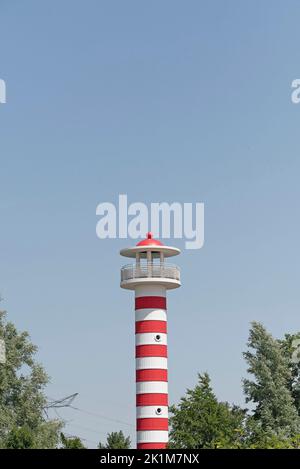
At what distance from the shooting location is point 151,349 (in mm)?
55188

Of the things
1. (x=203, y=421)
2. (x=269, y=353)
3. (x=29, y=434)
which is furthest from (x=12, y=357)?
(x=269, y=353)

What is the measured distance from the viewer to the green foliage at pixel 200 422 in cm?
6350

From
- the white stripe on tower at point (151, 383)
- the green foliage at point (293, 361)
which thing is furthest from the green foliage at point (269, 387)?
the white stripe on tower at point (151, 383)

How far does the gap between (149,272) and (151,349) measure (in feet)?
15.7

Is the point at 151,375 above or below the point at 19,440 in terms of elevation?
above

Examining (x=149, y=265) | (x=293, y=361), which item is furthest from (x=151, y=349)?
(x=293, y=361)

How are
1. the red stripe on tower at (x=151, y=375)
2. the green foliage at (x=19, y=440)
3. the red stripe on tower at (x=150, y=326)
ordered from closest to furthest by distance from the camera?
the red stripe on tower at (x=151, y=375) < the red stripe on tower at (x=150, y=326) < the green foliage at (x=19, y=440)

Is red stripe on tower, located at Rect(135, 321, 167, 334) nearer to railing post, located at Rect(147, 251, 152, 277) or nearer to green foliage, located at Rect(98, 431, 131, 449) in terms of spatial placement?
railing post, located at Rect(147, 251, 152, 277)

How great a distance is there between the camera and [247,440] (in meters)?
65.6

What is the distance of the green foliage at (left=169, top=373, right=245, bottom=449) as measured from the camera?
2500 inches

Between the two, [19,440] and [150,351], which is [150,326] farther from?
[19,440]

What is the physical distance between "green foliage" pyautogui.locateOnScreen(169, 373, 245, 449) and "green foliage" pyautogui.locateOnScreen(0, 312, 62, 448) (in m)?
9.18

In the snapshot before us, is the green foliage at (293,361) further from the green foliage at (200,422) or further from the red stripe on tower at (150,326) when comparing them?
the red stripe on tower at (150,326)

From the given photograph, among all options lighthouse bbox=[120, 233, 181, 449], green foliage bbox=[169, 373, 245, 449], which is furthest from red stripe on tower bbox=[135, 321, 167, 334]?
green foliage bbox=[169, 373, 245, 449]
